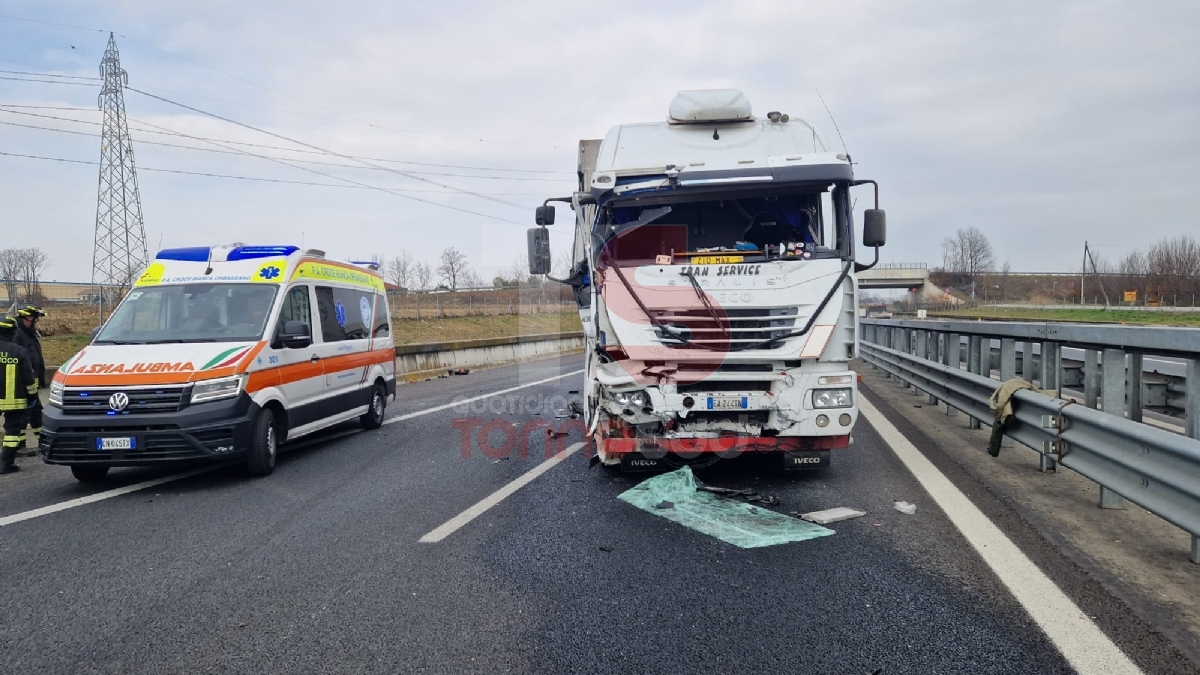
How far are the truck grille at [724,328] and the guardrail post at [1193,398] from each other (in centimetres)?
265

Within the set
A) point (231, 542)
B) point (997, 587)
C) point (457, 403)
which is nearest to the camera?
Answer: point (997, 587)

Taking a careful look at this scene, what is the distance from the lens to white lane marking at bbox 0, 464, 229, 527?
19.2 feet

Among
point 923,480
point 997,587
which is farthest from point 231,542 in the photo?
point 923,480

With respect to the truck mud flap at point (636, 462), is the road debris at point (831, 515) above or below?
below

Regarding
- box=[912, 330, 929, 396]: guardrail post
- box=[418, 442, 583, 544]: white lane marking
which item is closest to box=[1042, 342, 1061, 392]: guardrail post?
box=[418, 442, 583, 544]: white lane marking

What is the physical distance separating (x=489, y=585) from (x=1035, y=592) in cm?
279

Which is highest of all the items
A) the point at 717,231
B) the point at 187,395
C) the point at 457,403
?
the point at 717,231

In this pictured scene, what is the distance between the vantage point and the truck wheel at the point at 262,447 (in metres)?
7.12

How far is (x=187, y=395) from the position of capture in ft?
21.9

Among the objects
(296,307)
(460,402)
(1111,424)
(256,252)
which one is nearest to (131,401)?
(296,307)

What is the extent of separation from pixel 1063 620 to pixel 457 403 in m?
10.5

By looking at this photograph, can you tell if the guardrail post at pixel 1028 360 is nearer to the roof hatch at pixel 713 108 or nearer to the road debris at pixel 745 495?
the road debris at pixel 745 495

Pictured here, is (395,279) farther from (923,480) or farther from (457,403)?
(923,480)

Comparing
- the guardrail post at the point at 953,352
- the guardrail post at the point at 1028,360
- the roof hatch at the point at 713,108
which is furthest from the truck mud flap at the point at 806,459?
the guardrail post at the point at 953,352
